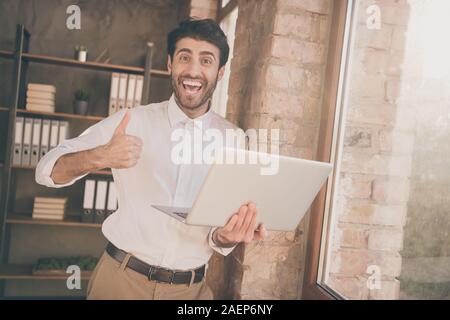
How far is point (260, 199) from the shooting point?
1077 millimetres

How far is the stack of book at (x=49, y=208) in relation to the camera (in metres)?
2.60

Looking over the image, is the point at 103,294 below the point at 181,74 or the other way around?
below

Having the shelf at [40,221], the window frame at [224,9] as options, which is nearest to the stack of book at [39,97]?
the shelf at [40,221]

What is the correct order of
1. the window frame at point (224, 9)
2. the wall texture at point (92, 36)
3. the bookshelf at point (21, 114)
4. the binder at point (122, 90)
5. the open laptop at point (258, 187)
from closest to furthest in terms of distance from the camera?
the open laptop at point (258, 187) < the window frame at point (224, 9) < the bookshelf at point (21, 114) < the binder at point (122, 90) < the wall texture at point (92, 36)

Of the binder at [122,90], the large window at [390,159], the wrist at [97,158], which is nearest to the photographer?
the large window at [390,159]

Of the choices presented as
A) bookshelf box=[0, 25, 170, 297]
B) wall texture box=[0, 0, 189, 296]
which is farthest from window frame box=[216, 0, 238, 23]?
bookshelf box=[0, 25, 170, 297]

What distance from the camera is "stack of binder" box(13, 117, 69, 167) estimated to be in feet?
8.23

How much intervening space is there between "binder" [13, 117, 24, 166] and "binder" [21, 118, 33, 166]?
0.06 feet

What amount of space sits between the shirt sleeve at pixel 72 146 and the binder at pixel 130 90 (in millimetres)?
1066

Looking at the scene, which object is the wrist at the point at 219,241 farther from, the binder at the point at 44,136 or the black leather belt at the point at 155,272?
the binder at the point at 44,136

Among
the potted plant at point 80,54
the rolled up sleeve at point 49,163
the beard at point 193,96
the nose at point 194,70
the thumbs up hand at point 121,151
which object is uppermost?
the potted plant at point 80,54
